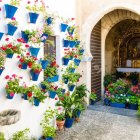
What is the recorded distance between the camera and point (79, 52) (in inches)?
317

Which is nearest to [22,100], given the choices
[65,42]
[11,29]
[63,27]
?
[11,29]

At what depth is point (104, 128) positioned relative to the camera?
265 inches

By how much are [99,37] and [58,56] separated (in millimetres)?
3607

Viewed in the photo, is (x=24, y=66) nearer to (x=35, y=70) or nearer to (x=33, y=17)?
(x=35, y=70)

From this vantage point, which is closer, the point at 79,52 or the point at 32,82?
the point at 32,82

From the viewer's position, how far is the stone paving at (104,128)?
6.08 metres

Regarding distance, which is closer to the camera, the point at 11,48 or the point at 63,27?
the point at 11,48

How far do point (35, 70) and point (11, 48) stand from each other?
91cm

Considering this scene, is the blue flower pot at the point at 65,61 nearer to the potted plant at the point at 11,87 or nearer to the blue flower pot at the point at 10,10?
the potted plant at the point at 11,87

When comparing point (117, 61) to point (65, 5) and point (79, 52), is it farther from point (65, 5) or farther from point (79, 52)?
point (65, 5)

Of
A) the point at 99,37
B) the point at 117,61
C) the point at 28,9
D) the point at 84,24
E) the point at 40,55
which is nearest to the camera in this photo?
the point at 28,9


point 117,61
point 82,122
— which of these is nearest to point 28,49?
point 82,122

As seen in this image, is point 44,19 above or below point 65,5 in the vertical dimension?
below

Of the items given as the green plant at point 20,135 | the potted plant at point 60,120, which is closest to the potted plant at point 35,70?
the green plant at point 20,135
